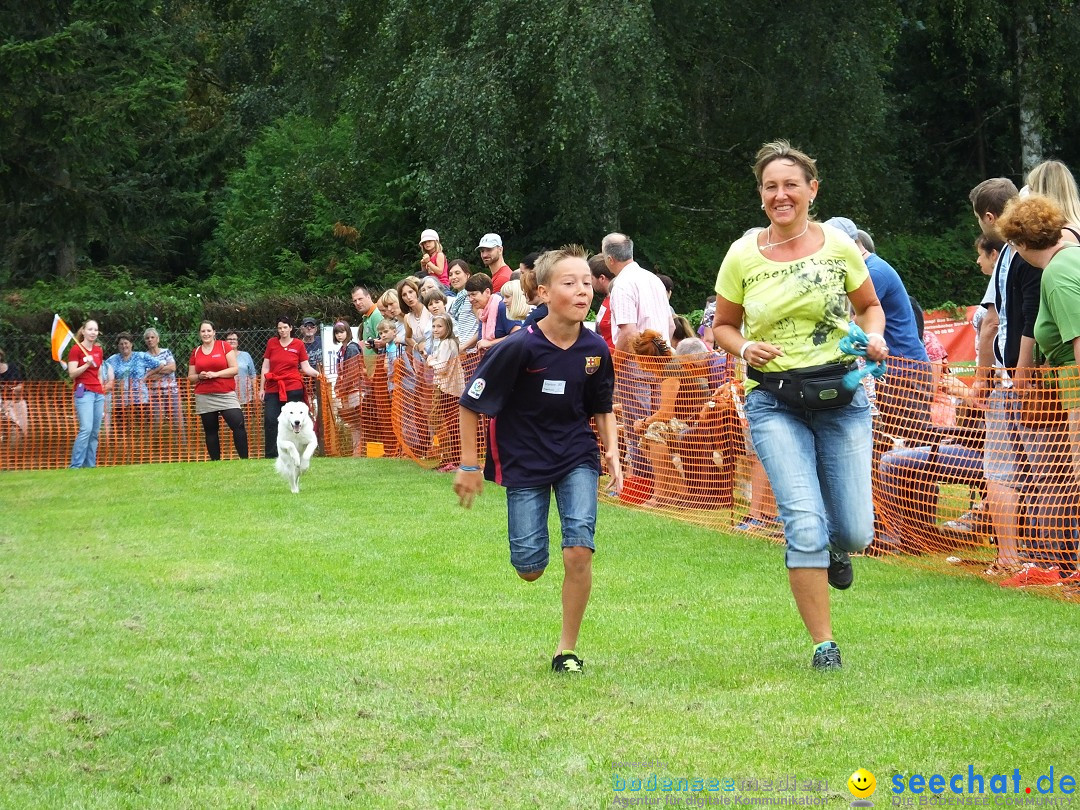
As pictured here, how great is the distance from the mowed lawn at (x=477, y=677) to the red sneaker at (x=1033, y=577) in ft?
0.72

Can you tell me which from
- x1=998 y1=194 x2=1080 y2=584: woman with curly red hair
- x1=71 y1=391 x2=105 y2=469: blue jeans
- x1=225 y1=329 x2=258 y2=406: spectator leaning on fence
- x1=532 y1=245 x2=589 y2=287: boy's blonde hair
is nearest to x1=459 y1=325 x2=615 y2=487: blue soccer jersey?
x1=532 y1=245 x2=589 y2=287: boy's blonde hair

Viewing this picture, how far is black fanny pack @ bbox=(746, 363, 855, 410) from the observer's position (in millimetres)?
5473

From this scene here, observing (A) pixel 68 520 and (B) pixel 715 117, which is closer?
(A) pixel 68 520

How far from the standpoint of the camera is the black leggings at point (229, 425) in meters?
19.3

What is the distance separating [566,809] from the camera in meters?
4.02

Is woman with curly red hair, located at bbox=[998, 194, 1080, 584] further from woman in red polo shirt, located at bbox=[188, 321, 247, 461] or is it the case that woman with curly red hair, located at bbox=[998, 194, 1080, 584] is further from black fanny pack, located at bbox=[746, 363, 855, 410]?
woman in red polo shirt, located at bbox=[188, 321, 247, 461]

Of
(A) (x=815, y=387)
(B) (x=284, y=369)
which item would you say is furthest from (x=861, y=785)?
(B) (x=284, y=369)

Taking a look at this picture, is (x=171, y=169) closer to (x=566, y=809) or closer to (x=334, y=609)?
(x=334, y=609)

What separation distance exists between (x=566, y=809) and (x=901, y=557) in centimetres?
533

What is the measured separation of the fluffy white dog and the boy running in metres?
8.85

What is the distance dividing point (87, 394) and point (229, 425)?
238 cm

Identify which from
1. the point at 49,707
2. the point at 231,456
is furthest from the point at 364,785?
the point at 231,456

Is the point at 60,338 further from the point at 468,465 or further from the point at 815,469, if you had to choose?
the point at 815,469

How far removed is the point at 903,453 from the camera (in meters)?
8.76
